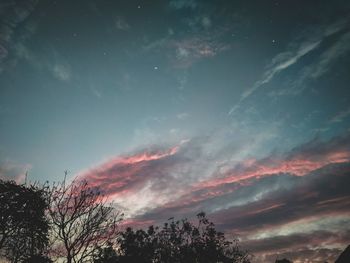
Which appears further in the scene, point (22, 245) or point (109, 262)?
point (109, 262)

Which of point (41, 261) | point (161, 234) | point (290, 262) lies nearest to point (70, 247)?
point (41, 261)

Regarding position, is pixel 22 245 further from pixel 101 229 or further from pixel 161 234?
pixel 161 234

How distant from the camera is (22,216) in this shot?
30453 millimetres

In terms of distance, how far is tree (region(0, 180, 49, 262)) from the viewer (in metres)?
29.5

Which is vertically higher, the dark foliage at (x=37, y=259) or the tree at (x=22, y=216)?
the tree at (x=22, y=216)

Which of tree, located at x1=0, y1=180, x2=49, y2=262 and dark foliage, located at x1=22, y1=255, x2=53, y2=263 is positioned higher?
tree, located at x1=0, y1=180, x2=49, y2=262

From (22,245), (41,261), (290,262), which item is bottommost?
(290,262)

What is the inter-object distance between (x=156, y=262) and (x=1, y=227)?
30.0 m

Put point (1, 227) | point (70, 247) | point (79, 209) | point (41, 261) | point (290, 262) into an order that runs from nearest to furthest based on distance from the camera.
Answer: point (70, 247), point (79, 209), point (1, 227), point (41, 261), point (290, 262)

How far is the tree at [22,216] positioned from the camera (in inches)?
1163

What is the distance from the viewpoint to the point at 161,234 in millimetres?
52500

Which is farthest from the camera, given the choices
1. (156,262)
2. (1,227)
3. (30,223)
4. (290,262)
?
(290,262)

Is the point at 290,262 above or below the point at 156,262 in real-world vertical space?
below

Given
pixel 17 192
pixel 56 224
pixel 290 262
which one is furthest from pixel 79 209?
pixel 290 262
